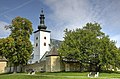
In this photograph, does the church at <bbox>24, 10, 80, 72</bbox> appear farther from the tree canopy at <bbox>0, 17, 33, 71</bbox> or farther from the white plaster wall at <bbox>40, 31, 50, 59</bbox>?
the tree canopy at <bbox>0, 17, 33, 71</bbox>

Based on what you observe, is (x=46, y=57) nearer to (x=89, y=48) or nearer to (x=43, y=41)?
(x=89, y=48)

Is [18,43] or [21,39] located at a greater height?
[21,39]

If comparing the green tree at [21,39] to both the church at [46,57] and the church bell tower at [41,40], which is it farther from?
the church bell tower at [41,40]

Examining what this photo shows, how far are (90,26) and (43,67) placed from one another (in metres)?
15.1

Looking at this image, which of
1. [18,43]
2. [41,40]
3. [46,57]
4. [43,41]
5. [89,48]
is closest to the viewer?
[89,48]

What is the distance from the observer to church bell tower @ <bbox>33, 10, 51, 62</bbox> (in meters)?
65.7

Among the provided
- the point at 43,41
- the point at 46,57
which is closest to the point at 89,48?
the point at 46,57

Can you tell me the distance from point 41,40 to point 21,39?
18.0 metres

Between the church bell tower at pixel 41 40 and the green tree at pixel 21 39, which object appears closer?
the green tree at pixel 21 39

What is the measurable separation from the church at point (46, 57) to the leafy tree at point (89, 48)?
12.2 ft

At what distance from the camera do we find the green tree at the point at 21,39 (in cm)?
4794

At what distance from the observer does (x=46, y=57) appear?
167ft

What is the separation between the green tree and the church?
191 inches

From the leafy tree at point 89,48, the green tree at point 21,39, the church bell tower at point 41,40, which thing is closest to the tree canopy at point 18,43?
the green tree at point 21,39
